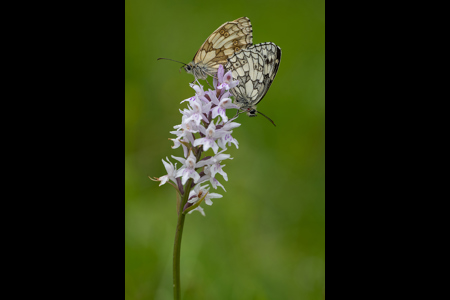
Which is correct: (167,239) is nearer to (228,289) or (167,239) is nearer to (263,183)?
(228,289)

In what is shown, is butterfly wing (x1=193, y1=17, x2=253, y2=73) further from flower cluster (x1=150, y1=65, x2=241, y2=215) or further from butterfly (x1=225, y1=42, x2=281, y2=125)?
flower cluster (x1=150, y1=65, x2=241, y2=215)


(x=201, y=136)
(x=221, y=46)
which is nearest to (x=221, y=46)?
(x=221, y=46)

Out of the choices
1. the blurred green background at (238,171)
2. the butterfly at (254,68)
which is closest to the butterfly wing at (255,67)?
the butterfly at (254,68)

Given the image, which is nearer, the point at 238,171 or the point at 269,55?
the point at 269,55

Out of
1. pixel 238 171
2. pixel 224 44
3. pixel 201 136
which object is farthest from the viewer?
pixel 238 171

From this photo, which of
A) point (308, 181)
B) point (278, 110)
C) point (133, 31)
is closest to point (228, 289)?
point (308, 181)

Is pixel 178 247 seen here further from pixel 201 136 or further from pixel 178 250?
pixel 201 136

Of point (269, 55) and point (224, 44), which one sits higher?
point (224, 44)
